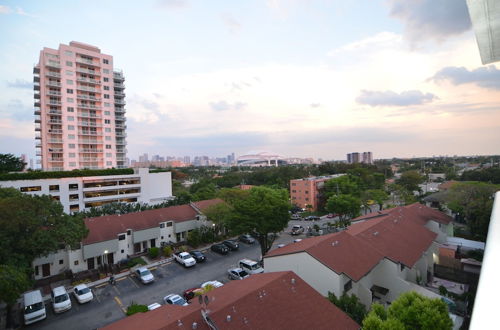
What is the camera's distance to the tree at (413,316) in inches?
289

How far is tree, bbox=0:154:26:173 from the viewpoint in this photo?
31.2m

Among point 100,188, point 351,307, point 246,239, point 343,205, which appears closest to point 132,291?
point 246,239

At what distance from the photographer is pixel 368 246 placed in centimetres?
1449

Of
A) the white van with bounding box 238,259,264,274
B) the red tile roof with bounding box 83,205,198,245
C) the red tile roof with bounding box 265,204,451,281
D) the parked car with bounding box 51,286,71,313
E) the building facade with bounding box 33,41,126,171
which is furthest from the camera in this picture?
the building facade with bounding box 33,41,126,171

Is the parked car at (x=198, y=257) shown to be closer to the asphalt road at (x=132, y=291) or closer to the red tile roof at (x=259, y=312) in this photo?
the asphalt road at (x=132, y=291)

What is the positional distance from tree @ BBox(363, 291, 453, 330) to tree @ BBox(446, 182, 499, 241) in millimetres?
16701

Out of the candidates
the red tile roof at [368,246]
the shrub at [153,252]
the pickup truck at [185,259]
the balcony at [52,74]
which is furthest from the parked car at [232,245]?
the balcony at [52,74]

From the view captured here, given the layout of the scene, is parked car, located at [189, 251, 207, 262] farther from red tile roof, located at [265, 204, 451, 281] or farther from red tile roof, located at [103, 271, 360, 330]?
red tile roof, located at [103, 271, 360, 330]

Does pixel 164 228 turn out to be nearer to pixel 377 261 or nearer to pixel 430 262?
pixel 377 261

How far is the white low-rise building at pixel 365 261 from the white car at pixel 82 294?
10.2m

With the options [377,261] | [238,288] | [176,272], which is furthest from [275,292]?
[176,272]

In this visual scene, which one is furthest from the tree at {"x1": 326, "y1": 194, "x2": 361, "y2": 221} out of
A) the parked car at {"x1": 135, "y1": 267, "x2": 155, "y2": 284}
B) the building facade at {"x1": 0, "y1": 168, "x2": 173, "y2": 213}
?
the building facade at {"x1": 0, "y1": 168, "x2": 173, "y2": 213}

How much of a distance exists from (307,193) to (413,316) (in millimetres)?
33040

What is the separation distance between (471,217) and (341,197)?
429 inches
